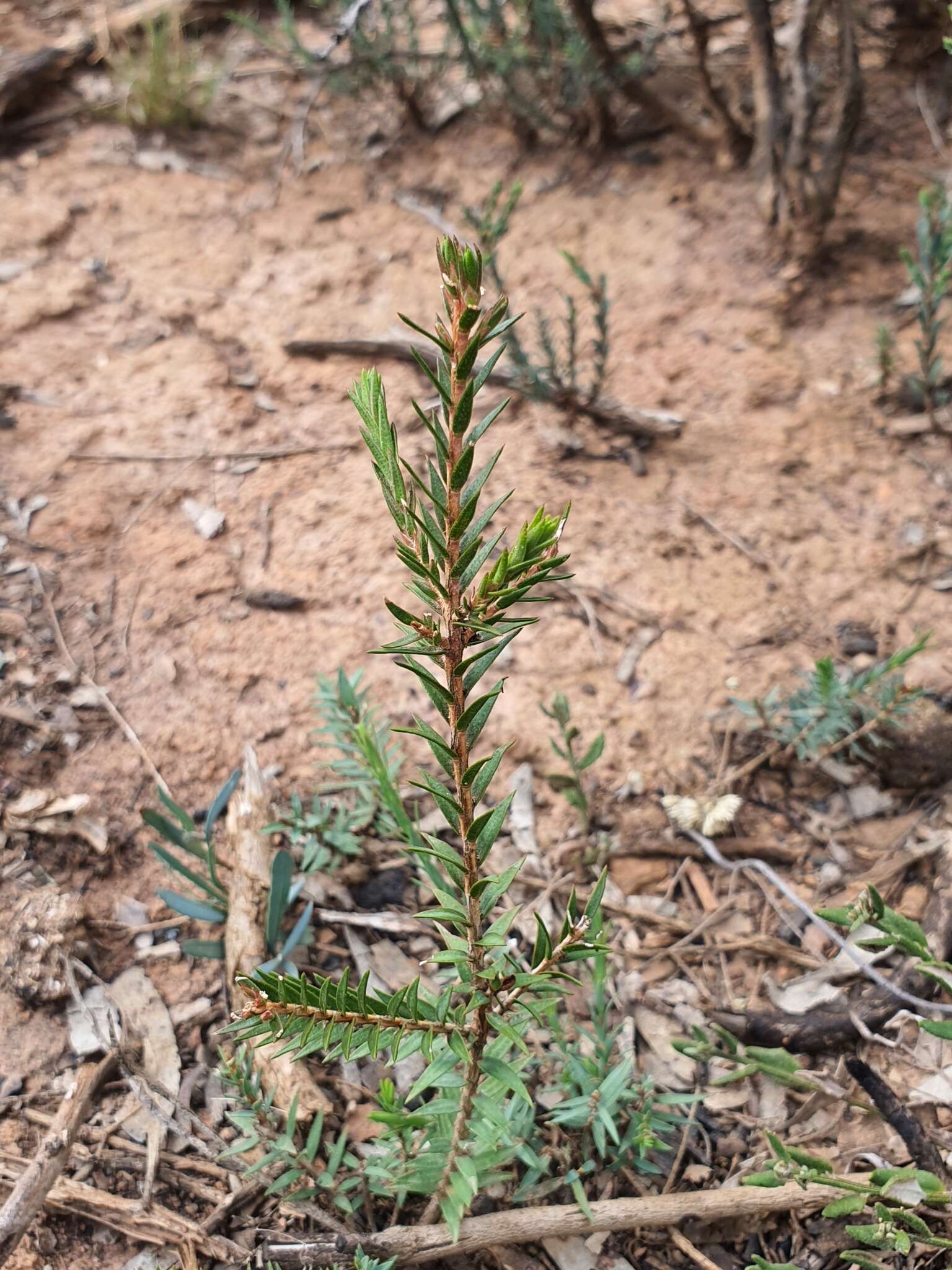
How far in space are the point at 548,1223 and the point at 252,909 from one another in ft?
2.67

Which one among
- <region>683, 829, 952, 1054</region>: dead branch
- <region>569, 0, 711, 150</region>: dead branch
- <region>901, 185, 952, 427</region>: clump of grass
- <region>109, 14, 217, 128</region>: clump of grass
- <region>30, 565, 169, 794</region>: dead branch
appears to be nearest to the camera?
<region>683, 829, 952, 1054</region>: dead branch

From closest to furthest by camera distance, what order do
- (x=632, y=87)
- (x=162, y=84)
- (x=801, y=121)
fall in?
(x=801, y=121) < (x=632, y=87) < (x=162, y=84)

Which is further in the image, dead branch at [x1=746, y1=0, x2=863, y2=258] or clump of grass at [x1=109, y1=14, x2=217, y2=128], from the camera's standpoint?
clump of grass at [x1=109, y1=14, x2=217, y2=128]

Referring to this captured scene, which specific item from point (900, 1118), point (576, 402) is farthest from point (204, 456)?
point (900, 1118)

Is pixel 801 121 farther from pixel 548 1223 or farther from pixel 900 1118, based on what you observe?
pixel 548 1223

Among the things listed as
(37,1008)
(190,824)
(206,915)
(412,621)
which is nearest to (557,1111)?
(206,915)

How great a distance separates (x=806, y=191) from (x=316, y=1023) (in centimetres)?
321

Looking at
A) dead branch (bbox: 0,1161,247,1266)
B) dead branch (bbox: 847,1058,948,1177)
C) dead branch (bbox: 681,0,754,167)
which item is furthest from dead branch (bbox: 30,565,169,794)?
dead branch (bbox: 681,0,754,167)

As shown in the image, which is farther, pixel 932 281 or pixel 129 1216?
pixel 932 281

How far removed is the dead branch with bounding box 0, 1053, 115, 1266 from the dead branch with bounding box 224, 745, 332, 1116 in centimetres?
33

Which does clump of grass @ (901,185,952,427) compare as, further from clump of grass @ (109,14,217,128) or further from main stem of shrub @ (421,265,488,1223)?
clump of grass @ (109,14,217,128)

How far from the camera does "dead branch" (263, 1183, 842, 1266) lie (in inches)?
65.2

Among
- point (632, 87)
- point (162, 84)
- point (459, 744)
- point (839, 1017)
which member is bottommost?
point (839, 1017)

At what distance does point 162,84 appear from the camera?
4.22 meters
